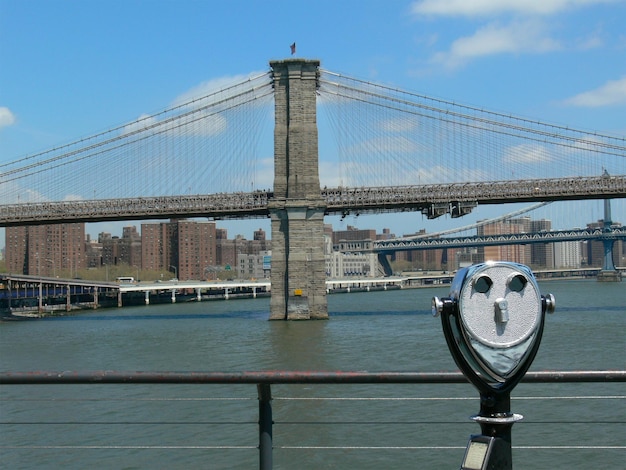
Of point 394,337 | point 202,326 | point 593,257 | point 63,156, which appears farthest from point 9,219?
point 593,257

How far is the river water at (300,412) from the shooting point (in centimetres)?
1209

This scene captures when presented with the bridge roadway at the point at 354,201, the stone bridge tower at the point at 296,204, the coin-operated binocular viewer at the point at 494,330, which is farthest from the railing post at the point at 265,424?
the bridge roadway at the point at 354,201

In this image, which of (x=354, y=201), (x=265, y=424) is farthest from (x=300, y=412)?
(x=354, y=201)

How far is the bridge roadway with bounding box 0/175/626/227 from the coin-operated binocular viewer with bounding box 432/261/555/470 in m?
45.6

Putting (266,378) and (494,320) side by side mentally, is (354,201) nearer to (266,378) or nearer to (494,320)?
(266,378)

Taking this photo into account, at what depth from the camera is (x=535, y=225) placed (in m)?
123

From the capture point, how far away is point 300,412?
16.9 metres

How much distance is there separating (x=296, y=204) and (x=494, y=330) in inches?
1767

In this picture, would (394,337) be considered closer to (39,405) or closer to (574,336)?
(574,336)

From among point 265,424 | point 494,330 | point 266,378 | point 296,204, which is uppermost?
point 296,204

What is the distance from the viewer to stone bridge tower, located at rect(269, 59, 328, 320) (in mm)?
47250

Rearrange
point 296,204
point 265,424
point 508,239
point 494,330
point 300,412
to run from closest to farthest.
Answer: point 494,330 → point 265,424 → point 300,412 → point 296,204 → point 508,239

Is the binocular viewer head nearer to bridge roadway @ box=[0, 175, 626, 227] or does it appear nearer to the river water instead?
the river water

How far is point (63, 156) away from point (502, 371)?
5911 centimetres
